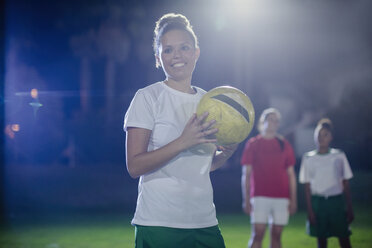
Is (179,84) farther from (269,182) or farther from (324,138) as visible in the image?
(324,138)

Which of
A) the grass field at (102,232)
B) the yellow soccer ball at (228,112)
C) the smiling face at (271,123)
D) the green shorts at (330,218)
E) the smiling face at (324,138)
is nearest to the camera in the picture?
the yellow soccer ball at (228,112)

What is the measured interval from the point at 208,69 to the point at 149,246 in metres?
27.6

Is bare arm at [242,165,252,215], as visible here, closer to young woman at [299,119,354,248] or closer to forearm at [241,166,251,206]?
forearm at [241,166,251,206]

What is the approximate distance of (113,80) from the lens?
1171 inches

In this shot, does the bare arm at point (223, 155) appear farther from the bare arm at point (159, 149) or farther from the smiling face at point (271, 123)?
the smiling face at point (271, 123)

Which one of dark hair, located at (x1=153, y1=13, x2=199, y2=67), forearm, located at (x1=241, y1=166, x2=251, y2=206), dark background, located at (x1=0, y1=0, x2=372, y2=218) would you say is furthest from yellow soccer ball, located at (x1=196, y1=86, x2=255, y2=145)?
dark background, located at (x1=0, y1=0, x2=372, y2=218)

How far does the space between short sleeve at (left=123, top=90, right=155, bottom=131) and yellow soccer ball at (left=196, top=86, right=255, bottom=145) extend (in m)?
0.31

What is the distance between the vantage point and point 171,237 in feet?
9.70

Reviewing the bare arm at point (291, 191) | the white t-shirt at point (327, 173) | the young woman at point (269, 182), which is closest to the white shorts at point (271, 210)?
the young woman at point (269, 182)

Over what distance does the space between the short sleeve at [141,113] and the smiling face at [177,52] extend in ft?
0.86

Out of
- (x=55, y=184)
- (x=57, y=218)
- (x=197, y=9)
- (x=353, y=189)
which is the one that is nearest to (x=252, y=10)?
(x=197, y=9)

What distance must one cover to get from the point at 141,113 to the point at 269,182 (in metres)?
4.49

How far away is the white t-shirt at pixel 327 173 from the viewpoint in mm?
6957

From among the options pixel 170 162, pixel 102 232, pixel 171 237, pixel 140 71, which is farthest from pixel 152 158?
pixel 140 71
